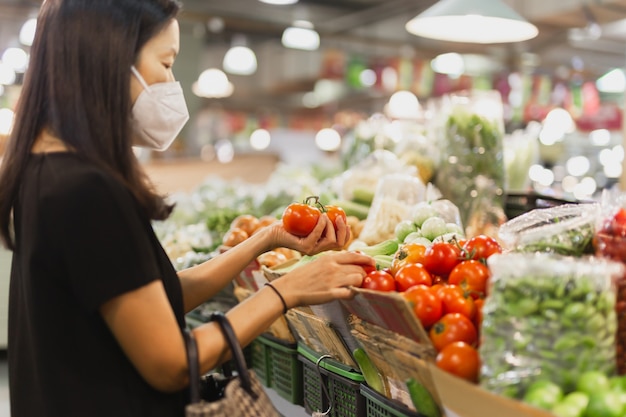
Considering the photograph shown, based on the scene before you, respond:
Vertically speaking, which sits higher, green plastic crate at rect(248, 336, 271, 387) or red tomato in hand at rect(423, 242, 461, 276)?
red tomato in hand at rect(423, 242, 461, 276)

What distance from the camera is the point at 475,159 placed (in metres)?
4.20

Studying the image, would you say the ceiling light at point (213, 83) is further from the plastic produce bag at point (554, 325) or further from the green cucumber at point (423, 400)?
the plastic produce bag at point (554, 325)

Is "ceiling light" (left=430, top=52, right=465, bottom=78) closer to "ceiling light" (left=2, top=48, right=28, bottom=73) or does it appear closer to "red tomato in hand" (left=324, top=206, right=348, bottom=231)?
"ceiling light" (left=2, top=48, right=28, bottom=73)

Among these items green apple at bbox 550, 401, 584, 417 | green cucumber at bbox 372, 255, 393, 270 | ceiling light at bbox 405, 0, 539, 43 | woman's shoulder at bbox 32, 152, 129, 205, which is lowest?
green cucumber at bbox 372, 255, 393, 270

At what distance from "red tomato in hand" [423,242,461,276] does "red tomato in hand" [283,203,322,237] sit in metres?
0.39

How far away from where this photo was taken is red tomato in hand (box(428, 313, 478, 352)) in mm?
1842

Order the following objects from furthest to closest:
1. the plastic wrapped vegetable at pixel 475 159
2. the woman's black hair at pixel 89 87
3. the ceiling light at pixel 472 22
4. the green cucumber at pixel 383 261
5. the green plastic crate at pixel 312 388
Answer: the plastic wrapped vegetable at pixel 475 159 < the ceiling light at pixel 472 22 < the green plastic crate at pixel 312 388 < the green cucumber at pixel 383 261 < the woman's black hair at pixel 89 87

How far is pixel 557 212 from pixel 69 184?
1.50 m

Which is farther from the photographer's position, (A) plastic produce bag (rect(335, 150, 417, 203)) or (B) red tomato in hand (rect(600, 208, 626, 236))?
(A) plastic produce bag (rect(335, 150, 417, 203))

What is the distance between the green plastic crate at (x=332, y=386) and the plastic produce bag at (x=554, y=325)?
32.9 inches

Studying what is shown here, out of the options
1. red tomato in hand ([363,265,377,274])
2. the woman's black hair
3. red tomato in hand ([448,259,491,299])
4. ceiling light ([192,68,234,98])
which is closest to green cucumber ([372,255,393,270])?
red tomato in hand ([363,265,377,274])

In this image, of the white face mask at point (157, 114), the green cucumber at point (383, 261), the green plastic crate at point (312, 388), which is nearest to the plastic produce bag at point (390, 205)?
the green cucumber at point (383, 261)

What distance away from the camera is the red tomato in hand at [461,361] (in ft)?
5.69

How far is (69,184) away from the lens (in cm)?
156
